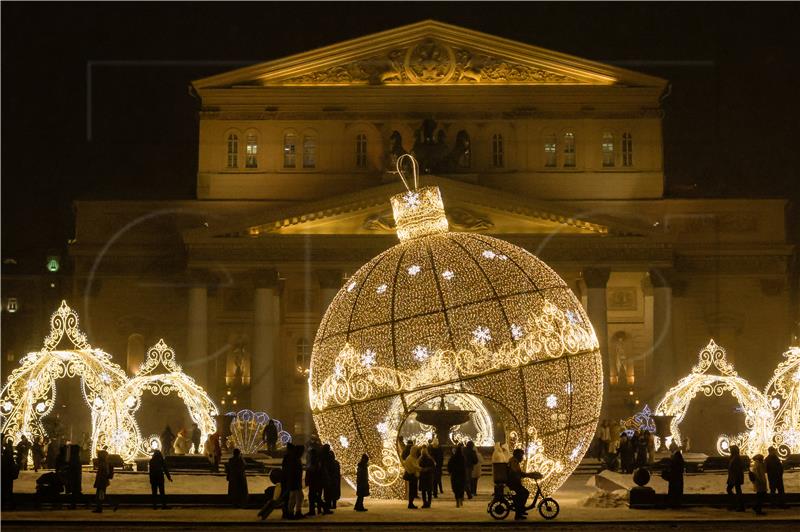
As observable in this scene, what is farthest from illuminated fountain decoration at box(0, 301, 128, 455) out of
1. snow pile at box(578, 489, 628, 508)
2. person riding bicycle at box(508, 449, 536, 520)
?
person riding bicycle at box(508, 449, 536, 520)

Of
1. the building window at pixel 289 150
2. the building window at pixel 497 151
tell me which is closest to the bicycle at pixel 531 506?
the building window at pixel 497 151

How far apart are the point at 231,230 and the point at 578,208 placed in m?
13.0

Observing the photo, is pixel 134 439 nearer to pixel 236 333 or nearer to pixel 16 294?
pixel 236 333

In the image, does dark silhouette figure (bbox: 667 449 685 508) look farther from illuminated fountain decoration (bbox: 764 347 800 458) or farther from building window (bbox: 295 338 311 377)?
building window (bbox: 295 338 311 377)

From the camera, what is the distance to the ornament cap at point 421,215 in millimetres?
27609

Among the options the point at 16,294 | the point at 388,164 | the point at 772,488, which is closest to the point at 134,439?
the point at 772,488

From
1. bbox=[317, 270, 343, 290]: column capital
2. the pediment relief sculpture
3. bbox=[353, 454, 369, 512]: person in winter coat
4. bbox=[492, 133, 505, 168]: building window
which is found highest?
the pediment relief sculpture

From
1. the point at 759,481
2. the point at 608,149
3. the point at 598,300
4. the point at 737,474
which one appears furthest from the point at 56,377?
the point at 608,149

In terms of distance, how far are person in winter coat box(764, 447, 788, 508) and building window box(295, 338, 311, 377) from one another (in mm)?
32172

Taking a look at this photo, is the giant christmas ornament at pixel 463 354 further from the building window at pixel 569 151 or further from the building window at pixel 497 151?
the building window at pixel 569 151

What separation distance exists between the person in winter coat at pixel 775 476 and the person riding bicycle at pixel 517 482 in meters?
5.08

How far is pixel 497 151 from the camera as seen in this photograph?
193ft

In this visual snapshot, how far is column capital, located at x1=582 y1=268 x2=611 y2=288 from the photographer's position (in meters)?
53.2

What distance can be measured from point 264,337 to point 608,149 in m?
15.4
